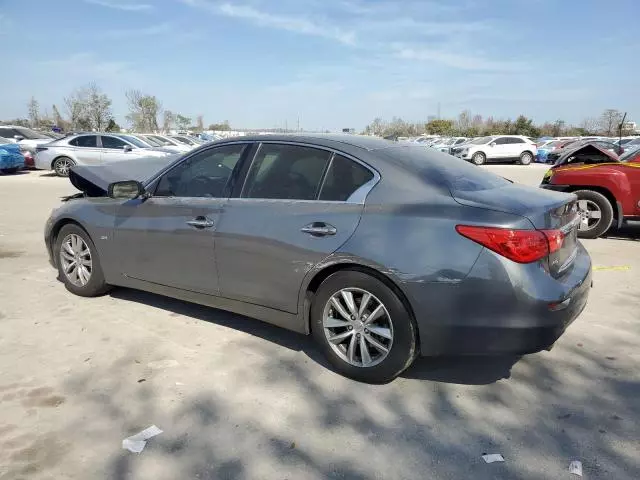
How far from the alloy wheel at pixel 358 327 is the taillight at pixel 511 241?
710mm

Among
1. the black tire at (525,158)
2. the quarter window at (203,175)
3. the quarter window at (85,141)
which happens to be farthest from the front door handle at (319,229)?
the black tire at (525,158)

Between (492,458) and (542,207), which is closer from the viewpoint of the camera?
(492,458)

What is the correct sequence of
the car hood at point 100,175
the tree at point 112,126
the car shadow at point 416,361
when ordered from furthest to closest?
the tree at point 112,126
the car hood at point 100,175
the car shadow at point 416,361

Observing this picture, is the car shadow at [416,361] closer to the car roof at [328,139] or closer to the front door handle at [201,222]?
the front door handle at [201,222]

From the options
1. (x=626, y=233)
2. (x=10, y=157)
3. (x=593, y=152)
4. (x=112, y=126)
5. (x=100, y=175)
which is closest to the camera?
(x=100, y=175)

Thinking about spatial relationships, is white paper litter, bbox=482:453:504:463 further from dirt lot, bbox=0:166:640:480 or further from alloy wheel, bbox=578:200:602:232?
alloy wheel, bbox=578:200:602:232

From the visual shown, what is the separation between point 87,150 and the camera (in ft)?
57.4

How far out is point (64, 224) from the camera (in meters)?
5.09

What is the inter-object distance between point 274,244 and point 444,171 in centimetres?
128

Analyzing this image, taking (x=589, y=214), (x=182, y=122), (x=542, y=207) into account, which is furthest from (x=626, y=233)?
(x=182, y=122)

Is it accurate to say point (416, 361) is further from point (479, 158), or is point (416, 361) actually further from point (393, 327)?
point (479, 158)

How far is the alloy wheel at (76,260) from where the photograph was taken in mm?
4930

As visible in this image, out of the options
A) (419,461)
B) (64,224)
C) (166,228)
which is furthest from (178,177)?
(419,461)

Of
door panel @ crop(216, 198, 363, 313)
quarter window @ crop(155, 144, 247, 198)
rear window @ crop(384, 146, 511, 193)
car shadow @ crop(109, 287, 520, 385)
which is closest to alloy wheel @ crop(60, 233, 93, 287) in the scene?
car shadow @ crop(109, 287, 520, 385)
